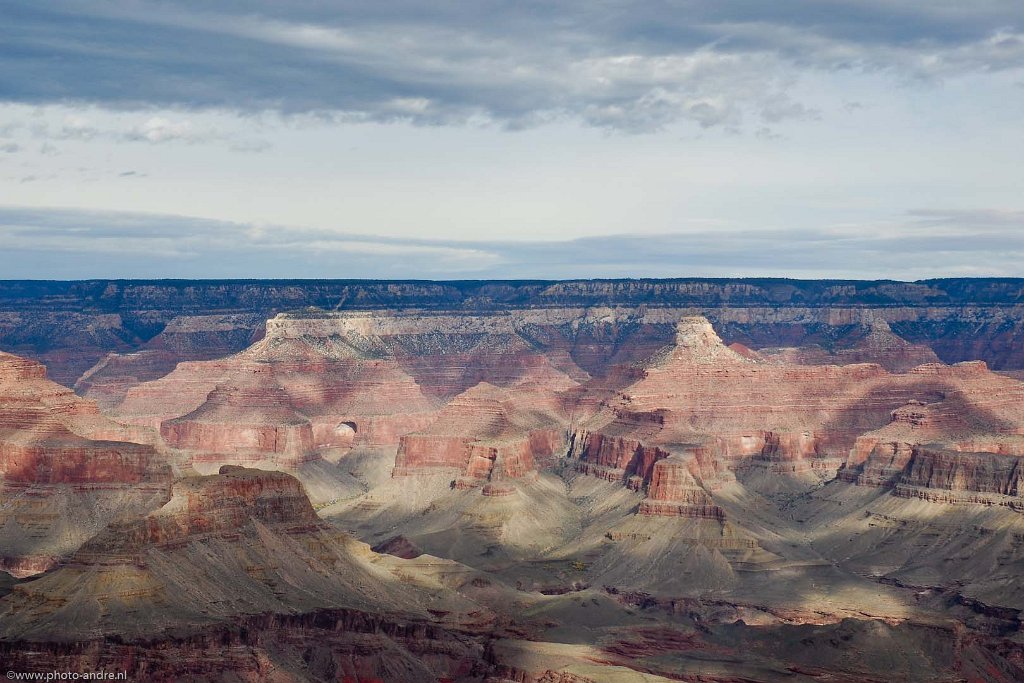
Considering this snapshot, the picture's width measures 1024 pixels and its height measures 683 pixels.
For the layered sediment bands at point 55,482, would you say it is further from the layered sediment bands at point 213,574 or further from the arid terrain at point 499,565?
the layered sediment bands at point 213,574

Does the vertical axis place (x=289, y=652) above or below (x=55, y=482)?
below

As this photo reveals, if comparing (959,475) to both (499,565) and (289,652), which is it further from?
(289,652)

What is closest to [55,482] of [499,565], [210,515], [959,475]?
[210,515]

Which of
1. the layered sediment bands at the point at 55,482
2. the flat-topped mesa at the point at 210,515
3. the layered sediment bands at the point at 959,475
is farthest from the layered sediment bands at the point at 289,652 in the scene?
the layered sediment bands at the point at 959,475

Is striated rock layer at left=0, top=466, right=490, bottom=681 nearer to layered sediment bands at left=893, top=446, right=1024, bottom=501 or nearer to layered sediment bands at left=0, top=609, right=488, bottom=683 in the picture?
layered sediment bands at left=0, top=609, right=488, bottom=683

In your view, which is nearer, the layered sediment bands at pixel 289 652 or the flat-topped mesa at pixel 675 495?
the layered sediment bands at pixel 289 652

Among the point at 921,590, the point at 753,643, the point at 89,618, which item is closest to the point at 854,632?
the point at 753,643
